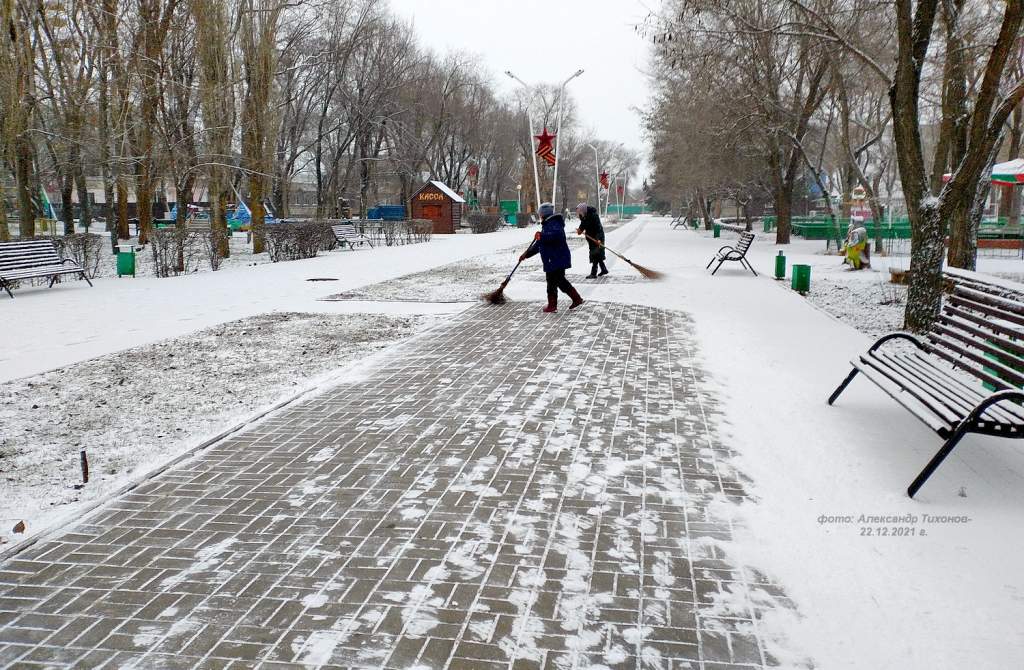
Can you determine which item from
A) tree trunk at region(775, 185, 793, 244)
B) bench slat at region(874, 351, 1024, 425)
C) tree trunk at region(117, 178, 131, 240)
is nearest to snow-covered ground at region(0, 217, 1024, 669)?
bench slat at region(874, 351, 1024, 425)

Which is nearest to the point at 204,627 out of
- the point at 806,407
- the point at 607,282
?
the point at 806,407

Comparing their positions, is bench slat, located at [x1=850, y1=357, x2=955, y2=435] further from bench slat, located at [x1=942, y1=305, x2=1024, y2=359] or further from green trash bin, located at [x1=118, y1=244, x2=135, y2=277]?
green trash bin, located at [x1=118, y1=244, x2=135, y2=277]

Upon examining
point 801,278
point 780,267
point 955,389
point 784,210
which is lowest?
point 955,389

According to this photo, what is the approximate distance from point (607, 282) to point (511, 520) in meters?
11.6

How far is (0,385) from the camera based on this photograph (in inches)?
261

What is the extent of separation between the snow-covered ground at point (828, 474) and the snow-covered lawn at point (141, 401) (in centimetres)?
A: 75

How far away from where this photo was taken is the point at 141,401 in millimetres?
6148

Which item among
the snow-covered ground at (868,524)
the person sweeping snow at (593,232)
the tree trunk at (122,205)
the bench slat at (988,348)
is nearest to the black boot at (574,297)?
the snow-covered ground at (868,524)

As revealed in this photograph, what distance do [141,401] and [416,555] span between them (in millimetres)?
3789

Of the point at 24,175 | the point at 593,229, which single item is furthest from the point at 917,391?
the point at 24,175

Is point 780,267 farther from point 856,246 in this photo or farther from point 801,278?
point 856,246

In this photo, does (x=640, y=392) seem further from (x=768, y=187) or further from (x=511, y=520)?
(x=768, y=187)

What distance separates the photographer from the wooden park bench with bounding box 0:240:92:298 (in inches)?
512

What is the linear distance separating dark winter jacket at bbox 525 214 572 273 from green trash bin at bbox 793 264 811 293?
5282mm
